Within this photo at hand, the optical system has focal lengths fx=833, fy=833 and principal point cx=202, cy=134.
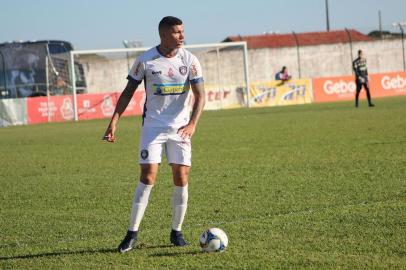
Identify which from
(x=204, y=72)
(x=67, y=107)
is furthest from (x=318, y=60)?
(x=67, y=107)

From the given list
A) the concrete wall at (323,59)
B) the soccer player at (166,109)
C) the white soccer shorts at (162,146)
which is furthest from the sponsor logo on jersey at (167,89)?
the concrete wall at (323,59)

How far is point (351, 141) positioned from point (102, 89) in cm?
2942

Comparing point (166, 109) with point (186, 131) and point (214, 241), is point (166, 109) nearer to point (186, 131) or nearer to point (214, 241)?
point (186, 131)

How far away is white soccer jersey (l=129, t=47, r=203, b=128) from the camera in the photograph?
7508 mm

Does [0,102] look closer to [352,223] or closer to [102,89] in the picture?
[102,89]

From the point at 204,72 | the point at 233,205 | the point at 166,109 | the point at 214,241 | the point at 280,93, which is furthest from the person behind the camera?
the point at 204,72

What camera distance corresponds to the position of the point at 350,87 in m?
42.7

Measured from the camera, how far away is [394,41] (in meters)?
54.8

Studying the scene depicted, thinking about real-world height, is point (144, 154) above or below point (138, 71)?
below

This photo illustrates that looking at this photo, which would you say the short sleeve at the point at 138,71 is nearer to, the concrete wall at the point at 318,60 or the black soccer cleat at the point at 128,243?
the black soccer cleat at the point at 128,243

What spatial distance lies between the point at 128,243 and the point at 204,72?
132ft

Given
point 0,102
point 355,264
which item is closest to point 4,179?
point 355,264

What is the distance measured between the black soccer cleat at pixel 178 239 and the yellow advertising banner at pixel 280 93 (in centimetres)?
3196

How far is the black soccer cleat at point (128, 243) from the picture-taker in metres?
7.26
